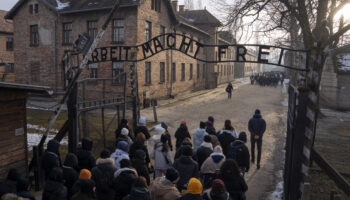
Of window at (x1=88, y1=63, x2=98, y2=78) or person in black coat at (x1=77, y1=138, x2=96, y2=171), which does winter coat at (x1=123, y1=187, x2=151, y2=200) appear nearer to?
person in black coat at (x1=77, y1=138, x2=96, y2=171)

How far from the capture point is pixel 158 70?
79.3 feet

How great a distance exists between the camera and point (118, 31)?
21.3 meters

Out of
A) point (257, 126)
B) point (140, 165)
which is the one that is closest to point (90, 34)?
point (257, 126)

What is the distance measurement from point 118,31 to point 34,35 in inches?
356

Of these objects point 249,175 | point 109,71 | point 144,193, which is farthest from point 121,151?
point 109,71

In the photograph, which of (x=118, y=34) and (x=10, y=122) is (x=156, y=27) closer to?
(x=118, y=34)

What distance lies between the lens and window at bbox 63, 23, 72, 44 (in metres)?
23.3

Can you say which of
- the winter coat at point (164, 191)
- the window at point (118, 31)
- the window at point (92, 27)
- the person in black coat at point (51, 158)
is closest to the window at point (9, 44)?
the window at point (92, 27)

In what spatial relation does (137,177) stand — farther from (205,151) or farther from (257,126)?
(257,126)

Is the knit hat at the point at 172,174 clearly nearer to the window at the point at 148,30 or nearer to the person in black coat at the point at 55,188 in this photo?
the person in black coat at the point at 55,188

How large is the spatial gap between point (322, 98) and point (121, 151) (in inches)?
866

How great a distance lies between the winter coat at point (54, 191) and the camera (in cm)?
443

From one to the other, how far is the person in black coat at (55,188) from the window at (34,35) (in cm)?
2338

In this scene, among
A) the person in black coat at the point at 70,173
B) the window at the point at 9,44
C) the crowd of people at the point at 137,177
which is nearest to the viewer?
the crowd of people at the point at 137,177
